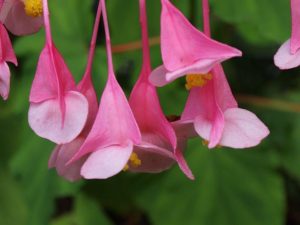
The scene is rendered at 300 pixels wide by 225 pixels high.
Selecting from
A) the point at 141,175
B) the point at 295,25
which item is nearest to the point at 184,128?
the point at 295,25

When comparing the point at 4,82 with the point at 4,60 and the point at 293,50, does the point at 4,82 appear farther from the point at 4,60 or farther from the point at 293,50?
the point at 293,50

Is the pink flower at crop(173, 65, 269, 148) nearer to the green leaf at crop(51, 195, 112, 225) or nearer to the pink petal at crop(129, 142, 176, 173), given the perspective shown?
the pink petal at crop(129, 142, 176, 173)

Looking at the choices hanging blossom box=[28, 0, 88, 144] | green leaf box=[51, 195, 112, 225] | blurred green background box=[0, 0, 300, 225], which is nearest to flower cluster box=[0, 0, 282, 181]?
hanging blossom box=[28, 0, 88, 144]

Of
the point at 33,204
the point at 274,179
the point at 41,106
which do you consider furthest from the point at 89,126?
the point at 274,179

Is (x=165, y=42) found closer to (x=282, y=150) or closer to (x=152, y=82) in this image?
(x=152, y=82)

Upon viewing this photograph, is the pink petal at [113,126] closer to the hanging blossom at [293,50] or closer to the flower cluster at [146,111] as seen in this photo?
the flower cluster at [146,111]

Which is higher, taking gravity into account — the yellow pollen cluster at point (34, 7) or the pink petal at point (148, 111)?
the yellow pollen cluster at point (34, 7)

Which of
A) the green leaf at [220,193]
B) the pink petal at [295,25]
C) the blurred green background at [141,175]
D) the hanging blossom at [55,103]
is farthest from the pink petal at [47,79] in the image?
the green leaf at [220,193]
